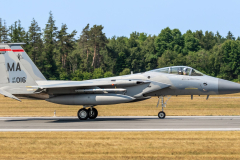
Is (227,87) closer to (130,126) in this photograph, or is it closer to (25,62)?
(130,126)

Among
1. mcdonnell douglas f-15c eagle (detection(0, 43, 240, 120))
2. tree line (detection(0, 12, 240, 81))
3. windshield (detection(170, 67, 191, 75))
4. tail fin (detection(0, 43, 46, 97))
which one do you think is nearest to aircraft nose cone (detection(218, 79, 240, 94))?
mcdonnell douglas f-15c eagle (detection(0, 43, 240, 120))

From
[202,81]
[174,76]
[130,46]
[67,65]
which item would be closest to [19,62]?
[174,76]

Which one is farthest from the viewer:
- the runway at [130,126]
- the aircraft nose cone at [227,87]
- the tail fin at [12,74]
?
the tail fin at [12,74]

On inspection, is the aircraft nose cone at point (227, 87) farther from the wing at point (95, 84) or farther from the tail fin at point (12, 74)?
the tail fin at point (12, 74)

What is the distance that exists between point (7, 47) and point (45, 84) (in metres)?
3.07

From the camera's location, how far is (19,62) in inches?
790

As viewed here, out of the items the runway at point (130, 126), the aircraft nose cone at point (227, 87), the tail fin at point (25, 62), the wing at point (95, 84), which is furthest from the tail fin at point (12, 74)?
the aircraft nose cone at point (227, 87)

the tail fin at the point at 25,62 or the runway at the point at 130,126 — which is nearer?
the runway at the point at 130,126

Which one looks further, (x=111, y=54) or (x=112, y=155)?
(x=111, y=54)

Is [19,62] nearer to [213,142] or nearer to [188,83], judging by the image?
[188,83]

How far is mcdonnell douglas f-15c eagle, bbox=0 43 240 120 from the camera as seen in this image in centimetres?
1878

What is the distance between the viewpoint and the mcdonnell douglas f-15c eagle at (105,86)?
18781 mm

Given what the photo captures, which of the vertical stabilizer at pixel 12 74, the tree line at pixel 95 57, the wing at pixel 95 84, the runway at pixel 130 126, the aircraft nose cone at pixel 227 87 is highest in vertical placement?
the tree line at pixel 95 57

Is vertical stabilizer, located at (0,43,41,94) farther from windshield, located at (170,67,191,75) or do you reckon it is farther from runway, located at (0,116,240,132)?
windshield, located at (170,67,191,75)
